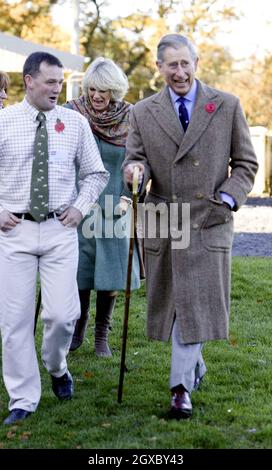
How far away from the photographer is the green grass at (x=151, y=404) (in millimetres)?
5043

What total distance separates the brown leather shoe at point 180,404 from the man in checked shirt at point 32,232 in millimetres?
720

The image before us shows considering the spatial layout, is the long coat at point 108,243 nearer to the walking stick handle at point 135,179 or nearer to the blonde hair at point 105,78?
the blonde hair at point 105,78

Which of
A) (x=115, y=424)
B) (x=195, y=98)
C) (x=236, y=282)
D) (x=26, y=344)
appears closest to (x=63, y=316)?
(x=26, y=344)

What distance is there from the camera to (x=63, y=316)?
5516mm

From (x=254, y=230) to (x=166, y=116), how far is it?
34.8 ft

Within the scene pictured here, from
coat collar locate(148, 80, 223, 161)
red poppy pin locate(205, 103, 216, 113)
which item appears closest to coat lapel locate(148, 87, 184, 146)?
coat collar locate(148, 80, 223, 161)

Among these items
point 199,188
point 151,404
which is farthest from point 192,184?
point 151,404

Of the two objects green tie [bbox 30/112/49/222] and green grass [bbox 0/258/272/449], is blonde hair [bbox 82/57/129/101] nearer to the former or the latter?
green tie [bbox 30/112/49/222]

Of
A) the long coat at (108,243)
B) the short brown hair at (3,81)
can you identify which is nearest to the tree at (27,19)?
the short brown hair at (3,81)

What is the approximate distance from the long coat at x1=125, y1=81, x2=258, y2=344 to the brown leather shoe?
0.95 ft

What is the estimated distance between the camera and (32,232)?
17.8 ft

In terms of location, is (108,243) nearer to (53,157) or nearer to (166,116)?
(53,157)
